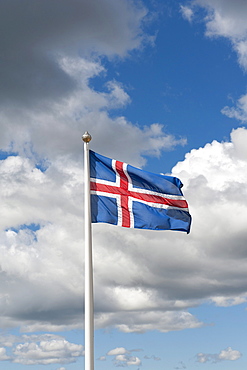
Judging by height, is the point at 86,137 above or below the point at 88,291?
above

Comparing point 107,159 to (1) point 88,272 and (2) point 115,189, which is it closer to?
(2) point 115,189

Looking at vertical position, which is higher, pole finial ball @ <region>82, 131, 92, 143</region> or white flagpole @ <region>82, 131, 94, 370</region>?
pole finial ball @ <region>82, 131, 92, 143</region>

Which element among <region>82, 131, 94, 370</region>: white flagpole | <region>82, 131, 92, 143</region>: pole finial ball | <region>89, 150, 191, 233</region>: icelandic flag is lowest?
<region>82, 131, 94, 370</region>: white flagpole

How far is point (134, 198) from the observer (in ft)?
119

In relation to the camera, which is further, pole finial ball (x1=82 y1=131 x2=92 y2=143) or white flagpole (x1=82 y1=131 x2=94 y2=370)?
pole finial ball (x1=82 y1=131 x2=92 y2=143)

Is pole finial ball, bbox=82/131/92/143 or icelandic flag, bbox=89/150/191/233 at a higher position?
pole finial ball, bbox=82/131/92/143

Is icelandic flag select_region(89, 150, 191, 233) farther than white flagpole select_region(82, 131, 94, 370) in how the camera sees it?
Yes

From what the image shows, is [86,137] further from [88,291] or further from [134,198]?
[88,291]

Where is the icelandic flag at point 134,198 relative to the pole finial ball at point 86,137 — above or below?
below

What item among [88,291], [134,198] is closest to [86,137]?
[134,198]

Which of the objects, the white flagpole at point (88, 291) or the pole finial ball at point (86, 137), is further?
the pole finial ball at point (86, 137)

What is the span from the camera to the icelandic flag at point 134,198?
3459 centimetres

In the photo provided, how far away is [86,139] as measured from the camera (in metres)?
34.4

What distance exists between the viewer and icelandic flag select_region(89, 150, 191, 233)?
1362 inches
